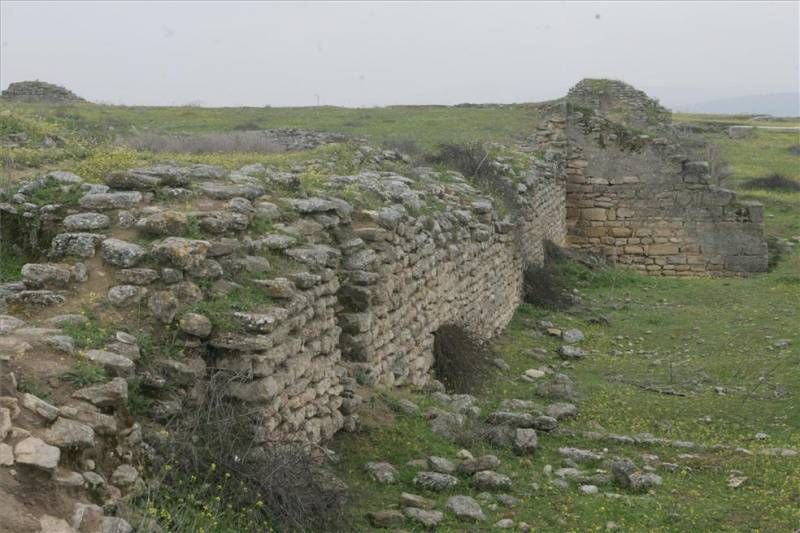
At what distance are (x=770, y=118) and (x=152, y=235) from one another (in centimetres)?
6097

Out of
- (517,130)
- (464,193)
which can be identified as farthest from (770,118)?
(464,193)

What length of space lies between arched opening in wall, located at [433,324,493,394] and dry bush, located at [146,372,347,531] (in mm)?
4013

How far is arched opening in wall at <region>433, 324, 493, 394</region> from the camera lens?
9.06m

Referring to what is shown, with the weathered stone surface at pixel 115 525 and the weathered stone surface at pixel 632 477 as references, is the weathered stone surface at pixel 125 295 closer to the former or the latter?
the weathered stone surface at pixel 115 525

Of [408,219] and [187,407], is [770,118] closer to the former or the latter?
[408,219]

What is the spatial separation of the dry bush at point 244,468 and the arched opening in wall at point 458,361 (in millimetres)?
4013

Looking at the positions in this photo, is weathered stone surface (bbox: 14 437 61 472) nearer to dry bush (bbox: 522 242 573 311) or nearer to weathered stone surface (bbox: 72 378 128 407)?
weathered stone surface (bbox: 72 378 128 407)

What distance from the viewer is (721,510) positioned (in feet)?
19.6

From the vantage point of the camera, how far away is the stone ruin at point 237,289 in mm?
4254

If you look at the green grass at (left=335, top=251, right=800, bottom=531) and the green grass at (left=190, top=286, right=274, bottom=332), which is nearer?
the green grass at (left=190, top=286, right=274, bottom=332)

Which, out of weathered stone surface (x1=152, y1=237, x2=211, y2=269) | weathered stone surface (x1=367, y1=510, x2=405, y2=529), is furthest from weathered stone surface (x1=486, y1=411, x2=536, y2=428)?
weathered stone surface (x1=152, y1=237, x2=211, y2=269)

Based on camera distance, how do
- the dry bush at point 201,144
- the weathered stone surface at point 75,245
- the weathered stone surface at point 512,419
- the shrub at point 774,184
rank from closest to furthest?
the weathered stone surface at point 75,245 < the weathered stone surface at point 512,419 < the dry bush at point 201,144 < the shrub at point 774,184

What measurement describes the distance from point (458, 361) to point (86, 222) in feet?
15.3

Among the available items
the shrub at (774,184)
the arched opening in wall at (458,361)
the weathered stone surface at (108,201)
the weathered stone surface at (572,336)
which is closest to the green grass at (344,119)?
the shrub at (774,184)
